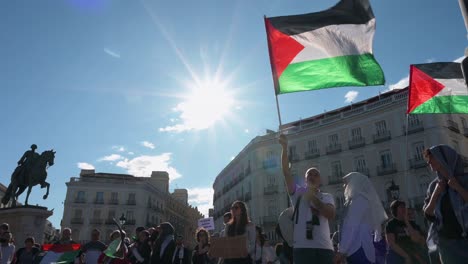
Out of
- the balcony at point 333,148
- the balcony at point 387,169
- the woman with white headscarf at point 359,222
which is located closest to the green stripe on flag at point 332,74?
the woman with white headscarf at point 359,222

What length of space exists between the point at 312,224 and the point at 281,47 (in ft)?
9.99

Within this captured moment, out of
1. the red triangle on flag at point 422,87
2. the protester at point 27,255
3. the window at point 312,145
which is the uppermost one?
the window at point 312,145

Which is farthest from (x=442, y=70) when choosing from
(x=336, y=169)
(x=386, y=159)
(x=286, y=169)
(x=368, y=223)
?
(x=336, y=169)

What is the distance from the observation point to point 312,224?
3807mm

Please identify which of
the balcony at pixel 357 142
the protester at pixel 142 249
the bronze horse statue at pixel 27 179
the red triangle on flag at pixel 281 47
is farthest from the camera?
the balcony at pixel 357 142

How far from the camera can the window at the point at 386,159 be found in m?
32.4

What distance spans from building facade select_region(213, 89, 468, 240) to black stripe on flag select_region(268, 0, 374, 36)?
22.7m

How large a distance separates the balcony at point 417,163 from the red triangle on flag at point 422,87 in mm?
24345

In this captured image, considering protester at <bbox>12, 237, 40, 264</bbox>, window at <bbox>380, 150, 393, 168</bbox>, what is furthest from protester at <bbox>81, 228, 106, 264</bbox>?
window at <bbox>380, 150, 393, 168</bbox>

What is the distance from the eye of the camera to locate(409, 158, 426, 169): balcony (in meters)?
29.8

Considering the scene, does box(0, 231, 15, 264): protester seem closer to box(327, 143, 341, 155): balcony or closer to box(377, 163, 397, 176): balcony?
box(377, 163, 397, 176): balcony

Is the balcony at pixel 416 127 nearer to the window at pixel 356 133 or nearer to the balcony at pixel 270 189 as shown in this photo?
the window at pixel 356 133

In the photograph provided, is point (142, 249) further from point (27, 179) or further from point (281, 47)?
point (27, 179)

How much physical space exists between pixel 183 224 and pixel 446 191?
251 ft
